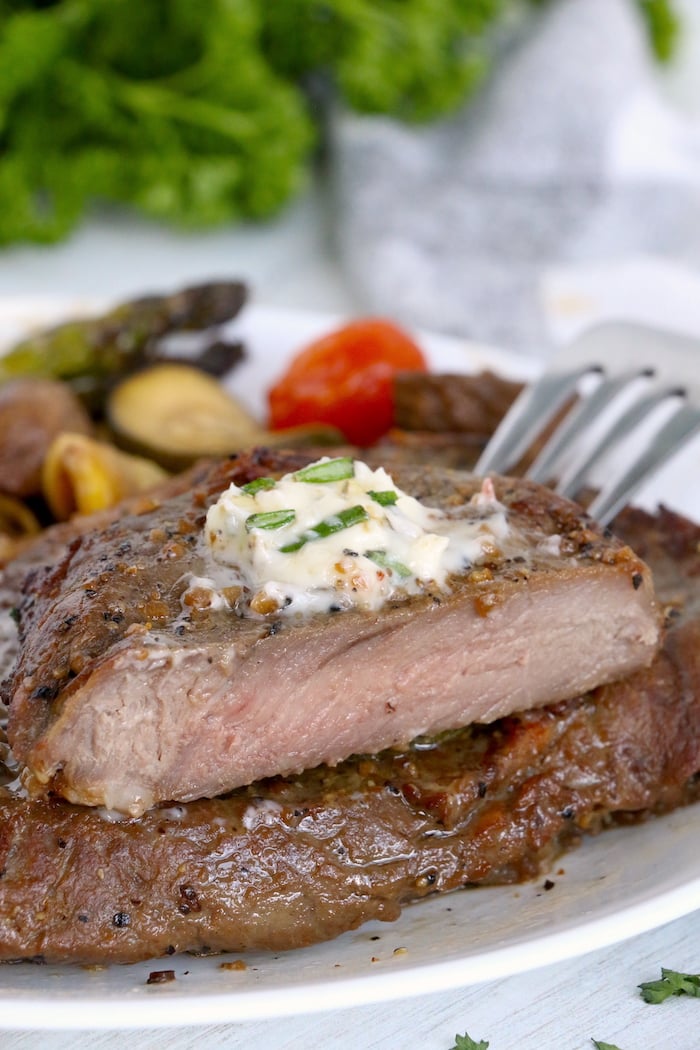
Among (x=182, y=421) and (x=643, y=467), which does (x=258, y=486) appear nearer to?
(x=643, y=467)

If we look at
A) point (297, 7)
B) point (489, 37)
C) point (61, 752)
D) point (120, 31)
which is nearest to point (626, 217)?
point (489, 37)

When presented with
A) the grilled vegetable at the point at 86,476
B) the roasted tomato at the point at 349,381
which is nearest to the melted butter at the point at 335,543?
the grilled vegetable at the point at 86,476

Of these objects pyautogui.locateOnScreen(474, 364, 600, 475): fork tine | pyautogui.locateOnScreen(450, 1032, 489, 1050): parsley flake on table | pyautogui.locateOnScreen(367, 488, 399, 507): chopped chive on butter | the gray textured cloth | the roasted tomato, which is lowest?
pyautogui.locateOnScreen(450, 1032, 489, 1050): parsley flake on table

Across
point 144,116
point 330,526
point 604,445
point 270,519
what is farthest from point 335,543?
point 144,116

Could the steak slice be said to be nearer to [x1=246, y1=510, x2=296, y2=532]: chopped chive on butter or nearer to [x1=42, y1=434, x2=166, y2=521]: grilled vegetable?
[x1=246, y1=510, x2=296, y2=532]: chopped chive on butter

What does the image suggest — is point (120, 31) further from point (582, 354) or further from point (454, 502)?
point (454, 502)

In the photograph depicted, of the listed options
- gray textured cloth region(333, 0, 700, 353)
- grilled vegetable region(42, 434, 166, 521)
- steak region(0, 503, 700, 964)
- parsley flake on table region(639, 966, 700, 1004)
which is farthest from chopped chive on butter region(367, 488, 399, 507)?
gray textured cloth region(333, 0, 700, 353)
